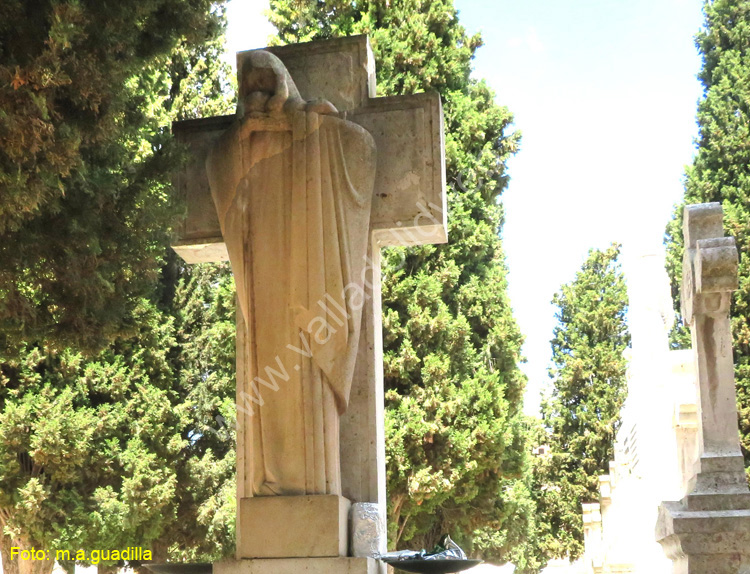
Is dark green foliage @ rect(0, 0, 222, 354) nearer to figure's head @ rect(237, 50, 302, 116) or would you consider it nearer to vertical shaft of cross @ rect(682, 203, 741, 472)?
figure's head @ rect(237, 50, 302, 116)

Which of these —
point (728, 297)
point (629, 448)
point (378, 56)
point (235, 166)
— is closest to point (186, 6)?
point (235, 166)

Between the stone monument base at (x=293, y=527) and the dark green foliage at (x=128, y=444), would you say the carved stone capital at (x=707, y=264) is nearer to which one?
the stone monument base at (x=293, y=527)

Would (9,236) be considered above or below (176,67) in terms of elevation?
below

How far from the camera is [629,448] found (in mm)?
25938

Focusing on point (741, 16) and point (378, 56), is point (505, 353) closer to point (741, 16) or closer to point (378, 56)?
point (378, 56)

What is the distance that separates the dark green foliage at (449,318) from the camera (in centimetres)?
1633

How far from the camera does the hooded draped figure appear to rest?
4.38 metres

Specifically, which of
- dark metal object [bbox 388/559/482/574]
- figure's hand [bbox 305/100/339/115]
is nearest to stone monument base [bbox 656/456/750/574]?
dark metal object [bbox 388/559/482/574]

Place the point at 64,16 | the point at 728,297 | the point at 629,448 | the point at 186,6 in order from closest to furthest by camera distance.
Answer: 1. the point at 64,16
2. the point at 186,6
3. the point at 728,297
4. the point at 629,448

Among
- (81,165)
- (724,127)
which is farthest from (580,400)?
(81,165)

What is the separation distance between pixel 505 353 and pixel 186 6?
45.8ft

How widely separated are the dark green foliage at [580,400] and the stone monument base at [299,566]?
3046 centimetres

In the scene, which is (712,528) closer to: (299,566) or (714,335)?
(714,335)

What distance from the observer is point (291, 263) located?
4508mm
